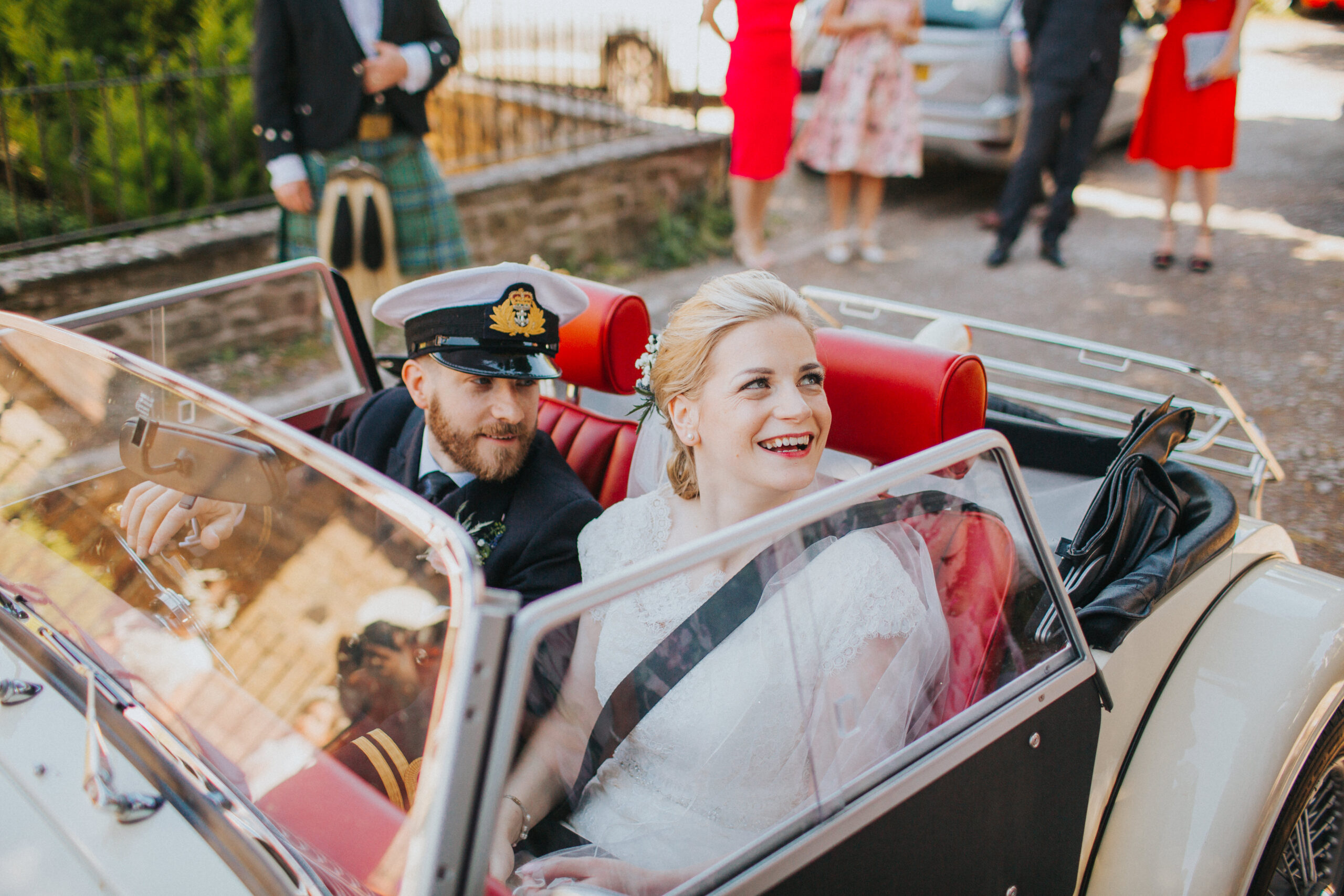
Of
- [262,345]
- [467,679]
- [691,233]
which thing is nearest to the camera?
[467,679]

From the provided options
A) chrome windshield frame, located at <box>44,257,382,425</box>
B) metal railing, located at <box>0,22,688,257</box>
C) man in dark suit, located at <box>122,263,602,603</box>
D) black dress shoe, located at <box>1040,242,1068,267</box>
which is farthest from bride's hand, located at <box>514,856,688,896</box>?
black dress shoe, located at <box>1040,242,1068,267</box>

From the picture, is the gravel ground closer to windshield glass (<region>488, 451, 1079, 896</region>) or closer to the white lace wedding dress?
windshield glass (<region>488, 451, 1079, 896</region>)

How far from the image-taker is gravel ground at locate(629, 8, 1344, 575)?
184 inches

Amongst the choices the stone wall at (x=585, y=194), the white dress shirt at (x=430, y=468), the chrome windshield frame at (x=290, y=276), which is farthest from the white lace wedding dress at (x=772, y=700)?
the stone wall at (x=585, y=194)

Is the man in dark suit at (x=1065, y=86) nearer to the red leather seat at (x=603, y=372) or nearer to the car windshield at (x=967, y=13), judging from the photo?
the car windshield at (x=967, y=13)

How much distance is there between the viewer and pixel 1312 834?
7.20ft

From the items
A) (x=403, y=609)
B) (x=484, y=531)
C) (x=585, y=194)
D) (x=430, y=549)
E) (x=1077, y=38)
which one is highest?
(x=1077, y=38)

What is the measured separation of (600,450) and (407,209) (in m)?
2.34

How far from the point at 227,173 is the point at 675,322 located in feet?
16.6

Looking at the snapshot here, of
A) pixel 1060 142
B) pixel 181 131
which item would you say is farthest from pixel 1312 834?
pixel 181 131

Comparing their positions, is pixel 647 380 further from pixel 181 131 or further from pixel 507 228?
pixel 181 131

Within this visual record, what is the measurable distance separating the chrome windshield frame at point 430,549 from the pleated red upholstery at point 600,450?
3.61 ft

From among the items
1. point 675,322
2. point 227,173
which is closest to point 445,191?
point 227,173

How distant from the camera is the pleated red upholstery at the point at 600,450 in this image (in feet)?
8.43
